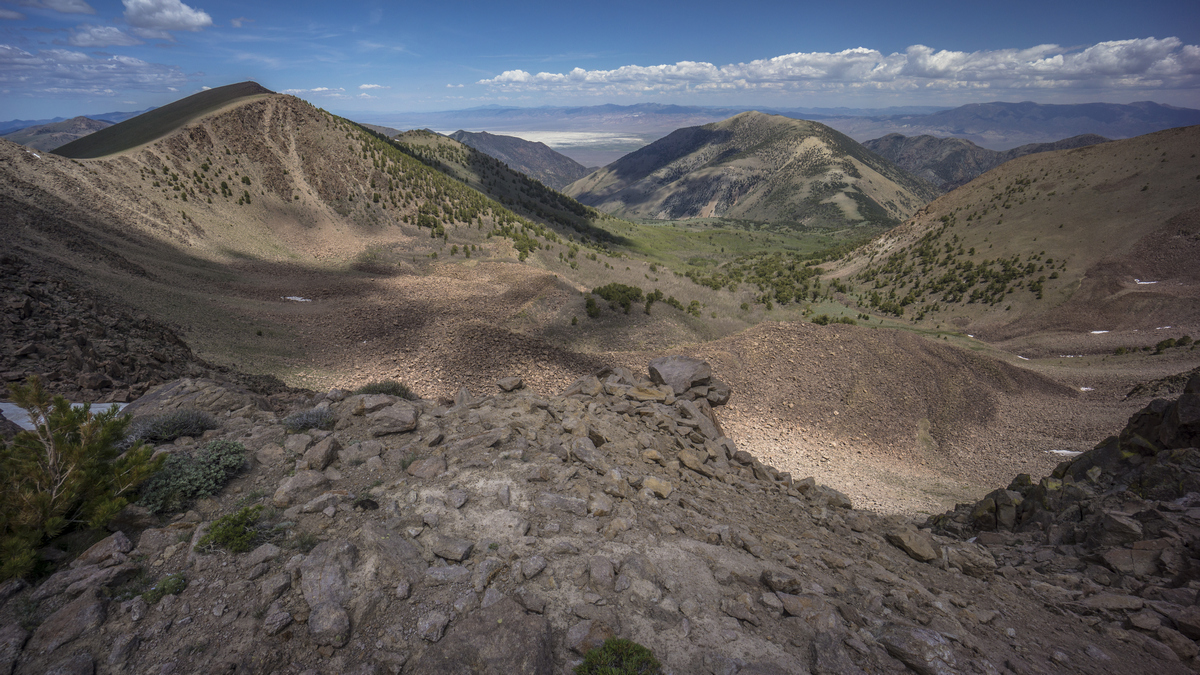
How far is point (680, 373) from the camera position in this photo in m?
14.6

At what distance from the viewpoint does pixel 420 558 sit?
5.39 metres

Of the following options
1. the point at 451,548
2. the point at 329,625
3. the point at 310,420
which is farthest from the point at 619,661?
the point at 310,420

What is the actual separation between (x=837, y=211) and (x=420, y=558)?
127 meters

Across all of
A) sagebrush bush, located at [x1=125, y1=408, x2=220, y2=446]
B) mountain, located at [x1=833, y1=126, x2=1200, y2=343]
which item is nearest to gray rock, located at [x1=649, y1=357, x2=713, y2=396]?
sagebrush bush, located at [x1=125, y1=408, x2=220, y2=446]

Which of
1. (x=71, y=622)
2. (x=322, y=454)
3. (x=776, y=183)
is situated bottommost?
(x=322, y=454)

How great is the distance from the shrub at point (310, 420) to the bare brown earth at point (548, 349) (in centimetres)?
591

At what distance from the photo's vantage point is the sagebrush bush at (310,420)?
8.03 metres

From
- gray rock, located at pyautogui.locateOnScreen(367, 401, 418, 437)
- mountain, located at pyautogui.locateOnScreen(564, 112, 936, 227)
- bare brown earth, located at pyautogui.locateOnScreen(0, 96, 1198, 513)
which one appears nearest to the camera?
gray rock, located at pyautogui.locateOnScreen(367, 401, 418, 437)

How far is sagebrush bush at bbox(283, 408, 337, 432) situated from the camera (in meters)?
8.03

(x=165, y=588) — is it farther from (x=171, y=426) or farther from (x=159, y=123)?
(x=159, y=123)

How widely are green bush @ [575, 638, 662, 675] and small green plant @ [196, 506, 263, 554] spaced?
409 centimetres

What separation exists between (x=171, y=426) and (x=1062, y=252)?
4695cm

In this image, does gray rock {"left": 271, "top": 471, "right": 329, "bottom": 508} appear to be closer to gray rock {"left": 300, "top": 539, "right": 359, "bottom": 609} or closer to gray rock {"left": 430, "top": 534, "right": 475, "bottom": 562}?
gray rock {"left": 300, "top": 539, "right": 359, "bottom": 609}

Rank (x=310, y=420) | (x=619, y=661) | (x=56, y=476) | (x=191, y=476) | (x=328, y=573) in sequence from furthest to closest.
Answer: (x=310, y=420) → (x=191, y=476) → (x=328, y=573) → (x=56, y=476) → (x=619, y=661)
